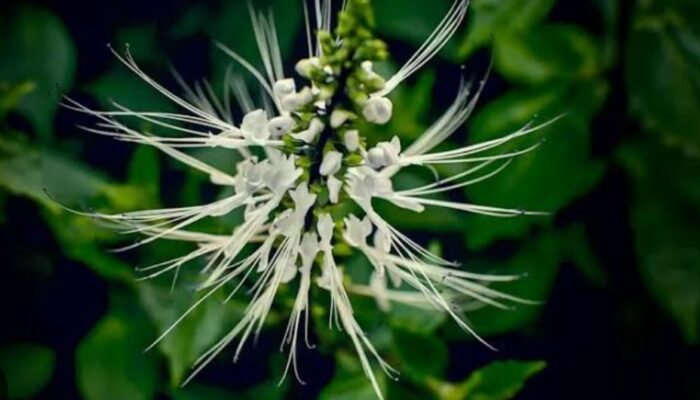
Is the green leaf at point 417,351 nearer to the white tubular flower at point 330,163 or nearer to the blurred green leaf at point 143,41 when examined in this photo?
the white tubular flower at point 330,163

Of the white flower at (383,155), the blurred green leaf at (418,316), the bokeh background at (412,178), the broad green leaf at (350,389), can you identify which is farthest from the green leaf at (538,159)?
the white flower at (383,155)

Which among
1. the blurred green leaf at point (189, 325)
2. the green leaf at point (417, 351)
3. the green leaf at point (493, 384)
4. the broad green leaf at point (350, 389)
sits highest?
the blurred green leaf at point (189, 325)

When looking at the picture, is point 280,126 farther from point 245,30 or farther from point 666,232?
point 666,232

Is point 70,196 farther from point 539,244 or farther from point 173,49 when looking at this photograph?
point 539,244

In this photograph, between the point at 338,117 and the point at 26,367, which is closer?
the point at 338,117

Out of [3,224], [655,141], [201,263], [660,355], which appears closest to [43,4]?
[3,224]

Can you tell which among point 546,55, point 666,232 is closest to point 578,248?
point 666,232
